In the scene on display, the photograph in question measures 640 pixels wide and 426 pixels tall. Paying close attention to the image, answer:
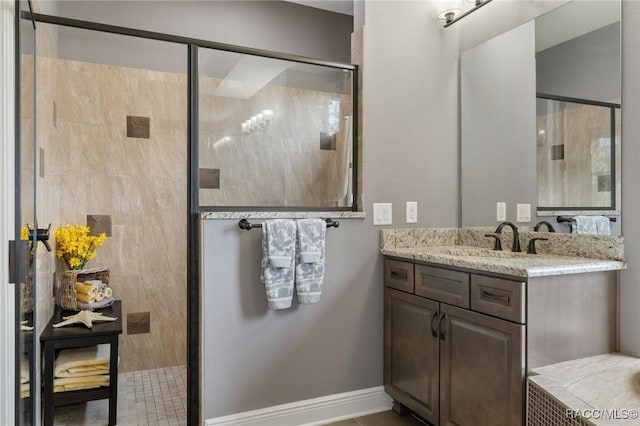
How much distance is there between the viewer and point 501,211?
8.34 ft

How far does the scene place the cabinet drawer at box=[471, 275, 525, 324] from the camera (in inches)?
66.3

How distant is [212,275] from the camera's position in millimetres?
2160

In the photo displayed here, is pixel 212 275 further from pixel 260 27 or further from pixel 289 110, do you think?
pixel 260 27

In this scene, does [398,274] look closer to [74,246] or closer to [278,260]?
[278,260]

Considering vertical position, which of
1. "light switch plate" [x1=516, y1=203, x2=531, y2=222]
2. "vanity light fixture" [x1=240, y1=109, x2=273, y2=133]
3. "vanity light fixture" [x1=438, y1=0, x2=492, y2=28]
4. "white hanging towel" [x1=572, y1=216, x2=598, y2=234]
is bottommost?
"white hanging towel" [x1=572, y1=216, x2=598, y2=234]

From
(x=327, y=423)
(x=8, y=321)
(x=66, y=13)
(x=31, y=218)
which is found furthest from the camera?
(x=66, y=13)

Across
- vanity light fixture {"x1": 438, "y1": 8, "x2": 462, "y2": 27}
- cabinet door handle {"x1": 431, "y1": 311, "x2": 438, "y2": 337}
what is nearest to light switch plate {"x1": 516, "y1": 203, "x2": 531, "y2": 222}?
cabinet door handle {"x1": 431, "y1": 311, "x2": 438, "y2": 337}

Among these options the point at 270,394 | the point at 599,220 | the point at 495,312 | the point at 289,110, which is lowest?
the point at 270,394

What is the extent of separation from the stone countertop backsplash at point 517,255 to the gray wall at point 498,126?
0.13 m

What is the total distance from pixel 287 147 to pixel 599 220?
1611 mm

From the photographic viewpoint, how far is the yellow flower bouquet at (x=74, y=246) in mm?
2721

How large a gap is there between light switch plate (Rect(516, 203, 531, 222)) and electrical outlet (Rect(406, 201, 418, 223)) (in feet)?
1.89

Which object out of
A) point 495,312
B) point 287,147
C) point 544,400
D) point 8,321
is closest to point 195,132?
point 287,147

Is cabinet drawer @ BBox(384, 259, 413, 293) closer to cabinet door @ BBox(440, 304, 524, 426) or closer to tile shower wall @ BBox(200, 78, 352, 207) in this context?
cabinet door @ BBox(440, 304, 524, 426)
